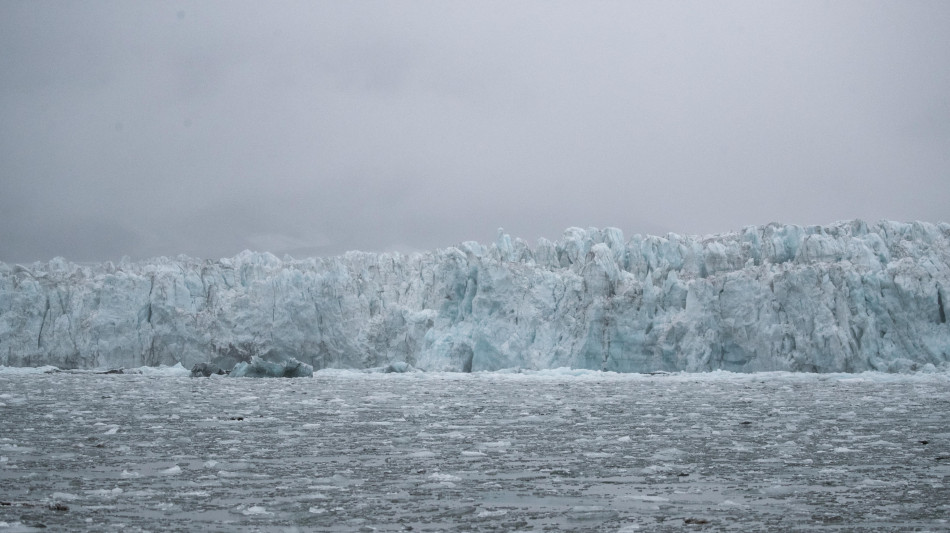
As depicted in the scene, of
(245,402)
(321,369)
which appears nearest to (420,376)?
(321,369)

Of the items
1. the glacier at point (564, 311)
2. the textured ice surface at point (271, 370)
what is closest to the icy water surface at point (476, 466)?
the glacier at point (564, 311)

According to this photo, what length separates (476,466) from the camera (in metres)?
8.20

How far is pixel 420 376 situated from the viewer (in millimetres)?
31609

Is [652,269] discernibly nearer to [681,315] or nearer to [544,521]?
[681,315]

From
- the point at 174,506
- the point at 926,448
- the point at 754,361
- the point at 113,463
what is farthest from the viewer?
the point at 754,361

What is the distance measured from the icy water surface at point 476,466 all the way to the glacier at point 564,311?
512 inches

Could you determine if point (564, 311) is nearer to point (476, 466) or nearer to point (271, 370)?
point (271, 370)

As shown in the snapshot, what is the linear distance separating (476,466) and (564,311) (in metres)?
25.1

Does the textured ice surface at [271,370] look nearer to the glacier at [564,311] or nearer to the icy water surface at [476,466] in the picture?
the glacier at [564,311]

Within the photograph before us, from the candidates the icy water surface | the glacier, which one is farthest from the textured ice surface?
the icy water surface

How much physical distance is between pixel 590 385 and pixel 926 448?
15.7 meters

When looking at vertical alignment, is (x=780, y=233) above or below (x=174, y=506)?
above

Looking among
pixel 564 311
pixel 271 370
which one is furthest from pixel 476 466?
pixel 564 311

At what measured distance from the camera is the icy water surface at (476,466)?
578 centimetres
